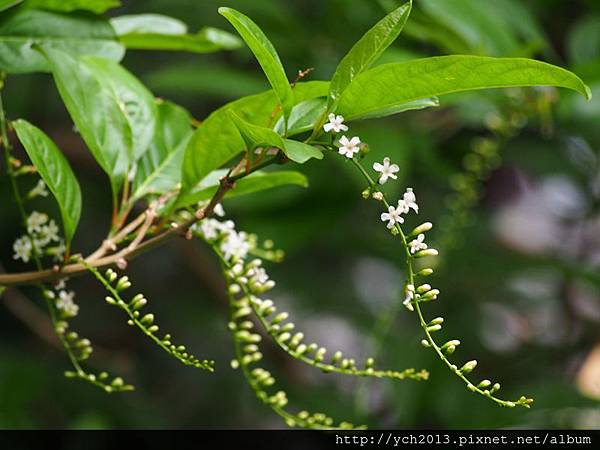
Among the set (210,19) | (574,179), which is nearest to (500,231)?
(574,179)

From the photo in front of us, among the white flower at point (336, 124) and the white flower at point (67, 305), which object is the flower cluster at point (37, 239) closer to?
the white flower at point (67, 305)

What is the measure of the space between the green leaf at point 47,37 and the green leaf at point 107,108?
0.10ft

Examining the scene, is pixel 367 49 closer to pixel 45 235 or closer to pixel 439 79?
pixel 439 79

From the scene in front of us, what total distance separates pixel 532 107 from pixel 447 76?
2.18 ft

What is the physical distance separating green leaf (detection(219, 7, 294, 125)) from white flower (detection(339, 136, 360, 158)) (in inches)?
2.0

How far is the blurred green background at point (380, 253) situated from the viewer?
123 cm

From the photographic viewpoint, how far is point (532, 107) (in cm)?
112

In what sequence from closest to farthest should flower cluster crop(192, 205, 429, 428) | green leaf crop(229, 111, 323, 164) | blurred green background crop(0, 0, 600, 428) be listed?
green leaf crop(229, 111, 323, 164) < flower cluster crop(192, 205, 429, 428) < blurred green background crop(0, 0, 600, 428)

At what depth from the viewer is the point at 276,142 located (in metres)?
0.49

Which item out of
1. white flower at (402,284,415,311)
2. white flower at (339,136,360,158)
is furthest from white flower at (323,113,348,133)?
white flower at (402,284,415,311)

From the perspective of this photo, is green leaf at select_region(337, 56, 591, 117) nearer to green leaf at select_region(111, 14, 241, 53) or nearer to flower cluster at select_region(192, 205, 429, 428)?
flower cluster at select_region(192, 205, 429, 428)

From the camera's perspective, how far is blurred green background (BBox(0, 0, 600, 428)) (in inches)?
48.4

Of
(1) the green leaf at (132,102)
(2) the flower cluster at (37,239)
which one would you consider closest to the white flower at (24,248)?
(2) the flower cluster at (37,239)

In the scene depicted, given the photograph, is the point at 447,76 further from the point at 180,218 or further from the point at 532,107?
the point at 532,107
